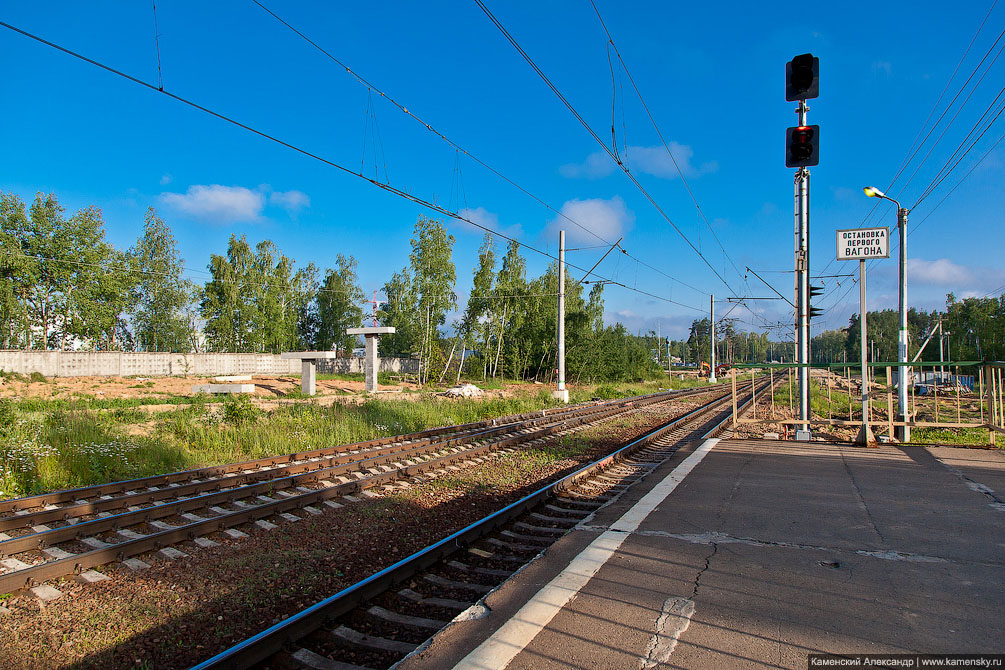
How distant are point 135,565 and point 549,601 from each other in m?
4.20

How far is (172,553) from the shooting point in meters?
5.99

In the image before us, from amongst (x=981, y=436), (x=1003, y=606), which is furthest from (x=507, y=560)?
(x=981, y=436)

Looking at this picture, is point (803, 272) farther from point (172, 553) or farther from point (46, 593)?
point (46, 593)

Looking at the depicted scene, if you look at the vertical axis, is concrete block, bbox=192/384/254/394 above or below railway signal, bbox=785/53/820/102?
below

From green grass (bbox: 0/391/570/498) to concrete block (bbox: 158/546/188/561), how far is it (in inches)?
161

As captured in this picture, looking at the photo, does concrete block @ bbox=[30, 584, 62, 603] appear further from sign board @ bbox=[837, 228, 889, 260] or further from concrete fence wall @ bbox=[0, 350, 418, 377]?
concrete fence wall @ bbox=[0, 350, 418, 377]

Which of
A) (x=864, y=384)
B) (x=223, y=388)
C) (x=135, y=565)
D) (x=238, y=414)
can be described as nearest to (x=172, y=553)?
(x=135, y=565)

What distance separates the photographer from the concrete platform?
3.60m

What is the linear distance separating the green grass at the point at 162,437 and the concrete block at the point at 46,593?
14.2ft

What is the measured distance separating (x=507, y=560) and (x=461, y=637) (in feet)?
7.06

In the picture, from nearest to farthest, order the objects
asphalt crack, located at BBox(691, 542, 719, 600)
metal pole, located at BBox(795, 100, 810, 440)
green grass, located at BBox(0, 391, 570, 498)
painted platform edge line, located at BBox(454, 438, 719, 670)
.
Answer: painted platform edge line, located at BBox(454, 438, 719, 670), asphalt crack, located at BBox(691, 542, 719, 600), green grass, located at BBox(0, 391, 570, 498), metal pole, located at BBox(795, 100, 810, 440)

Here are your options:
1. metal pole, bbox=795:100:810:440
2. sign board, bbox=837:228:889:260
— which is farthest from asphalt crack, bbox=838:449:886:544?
sign board, bbox=837:228:889:260

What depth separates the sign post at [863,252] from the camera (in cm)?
1231

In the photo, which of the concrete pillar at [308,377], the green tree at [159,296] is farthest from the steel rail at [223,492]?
the green tree at [159,296]
